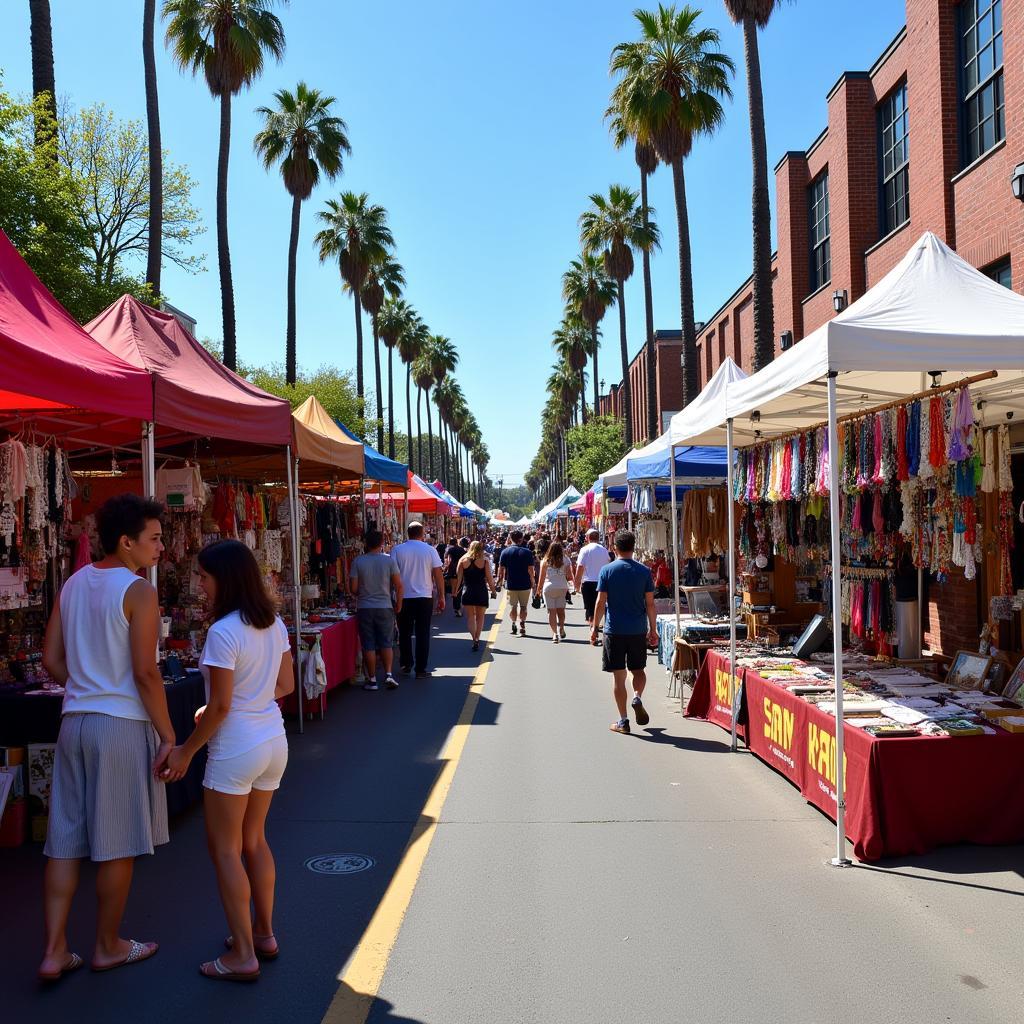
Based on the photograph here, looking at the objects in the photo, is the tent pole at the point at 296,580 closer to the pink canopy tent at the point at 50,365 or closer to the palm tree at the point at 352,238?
the pink canopy tent at the point at 50,365

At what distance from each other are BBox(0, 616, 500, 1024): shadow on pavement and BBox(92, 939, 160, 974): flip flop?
34 mm

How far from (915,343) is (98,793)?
511 cm

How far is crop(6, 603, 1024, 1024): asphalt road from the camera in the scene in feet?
12.7

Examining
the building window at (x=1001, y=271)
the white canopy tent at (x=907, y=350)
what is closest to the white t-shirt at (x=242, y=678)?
the white canopy tent at (x=907, y=350)

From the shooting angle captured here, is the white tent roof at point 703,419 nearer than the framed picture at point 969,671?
No

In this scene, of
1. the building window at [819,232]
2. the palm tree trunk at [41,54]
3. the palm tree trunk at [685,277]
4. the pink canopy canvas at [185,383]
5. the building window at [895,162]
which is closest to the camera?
the pink canopy canvas at [185,383]

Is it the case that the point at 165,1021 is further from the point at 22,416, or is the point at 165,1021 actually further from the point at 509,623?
the point at 509,623

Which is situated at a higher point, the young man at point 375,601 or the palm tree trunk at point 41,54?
the palm tree trunk at point 41,54

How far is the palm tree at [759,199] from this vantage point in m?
17.3

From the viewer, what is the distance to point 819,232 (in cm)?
2094

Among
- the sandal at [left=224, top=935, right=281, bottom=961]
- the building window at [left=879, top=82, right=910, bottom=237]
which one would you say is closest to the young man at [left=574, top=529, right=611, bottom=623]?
the building window at [left=879, top=82, right=910, bottom=237]

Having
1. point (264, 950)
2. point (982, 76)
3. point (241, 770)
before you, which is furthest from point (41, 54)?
point (264, 950)

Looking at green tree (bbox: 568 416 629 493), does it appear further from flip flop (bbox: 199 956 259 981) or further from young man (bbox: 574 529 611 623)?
flip flop (bbox: 199 956 259 981)

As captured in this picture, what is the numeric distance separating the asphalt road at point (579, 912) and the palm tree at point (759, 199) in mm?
11201
